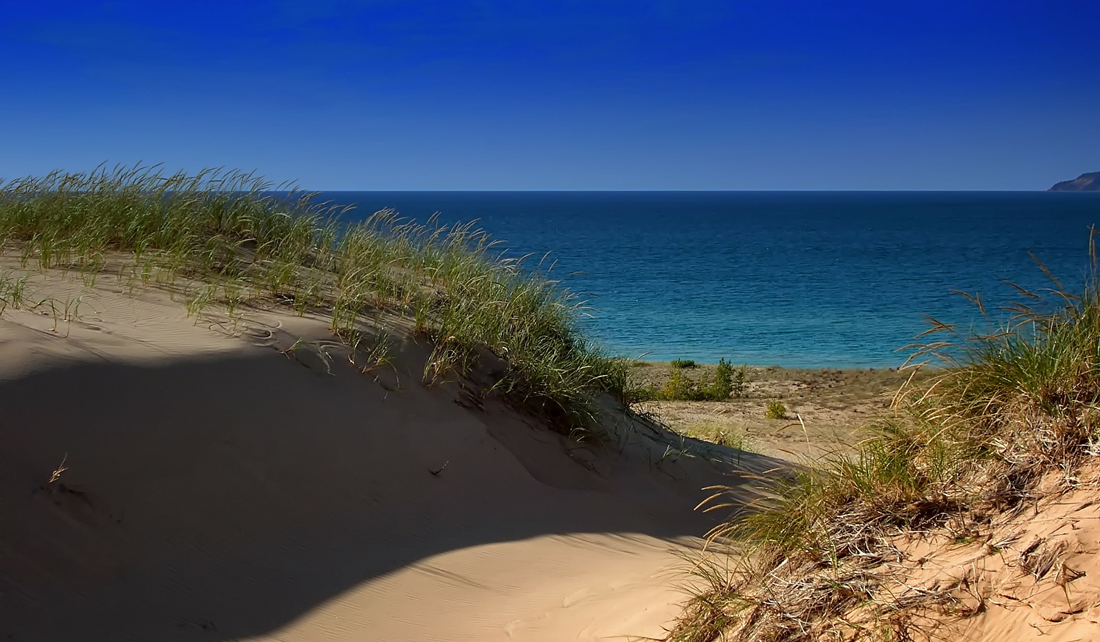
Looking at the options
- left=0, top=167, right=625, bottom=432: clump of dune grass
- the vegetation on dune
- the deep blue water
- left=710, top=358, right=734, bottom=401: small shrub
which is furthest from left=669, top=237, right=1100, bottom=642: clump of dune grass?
left=710, top=358, right=734, bottom=401: small shrub

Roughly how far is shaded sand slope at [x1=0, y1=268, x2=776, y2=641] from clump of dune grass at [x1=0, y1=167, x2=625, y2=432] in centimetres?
46

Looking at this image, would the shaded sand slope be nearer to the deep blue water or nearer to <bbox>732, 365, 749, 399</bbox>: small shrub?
the deep blue water

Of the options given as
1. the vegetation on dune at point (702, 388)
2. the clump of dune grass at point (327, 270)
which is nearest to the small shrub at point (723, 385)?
the vegetation on dune at point (702, 388)

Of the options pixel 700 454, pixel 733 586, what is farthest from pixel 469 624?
pixel 700 454

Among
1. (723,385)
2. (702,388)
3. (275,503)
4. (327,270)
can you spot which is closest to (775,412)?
(723,385)

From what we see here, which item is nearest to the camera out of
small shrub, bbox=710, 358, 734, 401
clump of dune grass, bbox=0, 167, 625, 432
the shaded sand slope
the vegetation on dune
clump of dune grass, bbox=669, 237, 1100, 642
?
clump of dune grass, bbox=669, 237, 1100, 642

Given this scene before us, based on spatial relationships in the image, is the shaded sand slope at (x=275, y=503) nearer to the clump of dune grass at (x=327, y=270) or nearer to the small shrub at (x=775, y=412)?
the clump of dune grass at (x=327, y=270)

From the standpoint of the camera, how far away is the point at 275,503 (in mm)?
4953

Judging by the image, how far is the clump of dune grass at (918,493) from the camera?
3.09m

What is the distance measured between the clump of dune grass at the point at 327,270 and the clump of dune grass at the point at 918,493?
148 inches

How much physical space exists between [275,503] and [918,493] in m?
3.67

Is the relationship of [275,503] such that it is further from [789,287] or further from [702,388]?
[789,287]

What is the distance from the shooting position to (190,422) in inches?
196

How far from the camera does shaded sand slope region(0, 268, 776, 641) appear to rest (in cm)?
396
